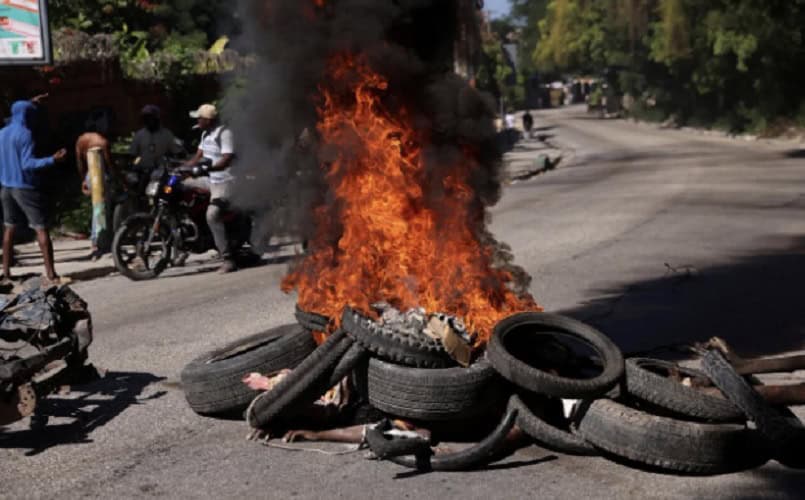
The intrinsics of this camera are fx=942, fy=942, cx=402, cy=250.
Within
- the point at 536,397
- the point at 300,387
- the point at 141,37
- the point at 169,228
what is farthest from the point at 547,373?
the point at 141,37

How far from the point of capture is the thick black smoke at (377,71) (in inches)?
259

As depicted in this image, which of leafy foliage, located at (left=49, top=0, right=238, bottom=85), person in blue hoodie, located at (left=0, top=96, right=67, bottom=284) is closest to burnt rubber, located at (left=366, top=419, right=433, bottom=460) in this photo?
person in blue hoodie, located at (left=0, top=96, right=67, bottom=284)

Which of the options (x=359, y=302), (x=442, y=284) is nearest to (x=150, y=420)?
(x=359, y=302)

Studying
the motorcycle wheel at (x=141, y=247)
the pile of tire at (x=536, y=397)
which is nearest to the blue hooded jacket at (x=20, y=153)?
the motorcycle wheel at (x=141, y=247)

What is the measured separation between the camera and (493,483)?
4898mm

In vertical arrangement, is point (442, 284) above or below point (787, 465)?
above

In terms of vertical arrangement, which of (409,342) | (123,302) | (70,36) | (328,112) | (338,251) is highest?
(70,36)

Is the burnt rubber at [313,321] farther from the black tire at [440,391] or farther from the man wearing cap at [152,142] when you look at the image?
the man wearing cap at [152,142]

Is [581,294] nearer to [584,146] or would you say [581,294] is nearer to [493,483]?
[493,483]

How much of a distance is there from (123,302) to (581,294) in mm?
5017

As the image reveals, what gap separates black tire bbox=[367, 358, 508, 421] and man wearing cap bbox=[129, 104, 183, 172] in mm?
8814

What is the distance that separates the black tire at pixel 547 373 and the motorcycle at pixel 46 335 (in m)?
2.72

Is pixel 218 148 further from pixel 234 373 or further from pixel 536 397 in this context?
pixel 536 397

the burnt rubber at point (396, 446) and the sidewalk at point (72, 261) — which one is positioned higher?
the burnt rubber at point (396, 446)
